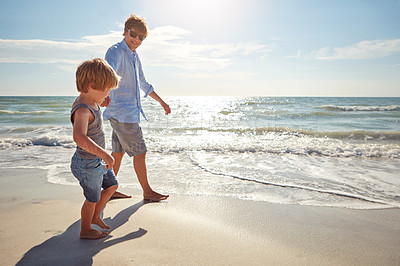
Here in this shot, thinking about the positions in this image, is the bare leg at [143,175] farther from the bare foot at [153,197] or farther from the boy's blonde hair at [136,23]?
the boy's blonde hair at [136,23]

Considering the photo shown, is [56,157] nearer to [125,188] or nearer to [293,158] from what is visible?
[125,188]

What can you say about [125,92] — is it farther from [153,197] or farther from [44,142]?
[44,142]

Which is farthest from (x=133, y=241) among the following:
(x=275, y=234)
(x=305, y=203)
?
(x=305, y=203)

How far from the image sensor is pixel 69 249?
1.86 m

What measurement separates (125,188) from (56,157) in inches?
107

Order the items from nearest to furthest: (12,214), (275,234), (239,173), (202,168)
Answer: (275,234) → (12,214) → (239,173) → (202,168)

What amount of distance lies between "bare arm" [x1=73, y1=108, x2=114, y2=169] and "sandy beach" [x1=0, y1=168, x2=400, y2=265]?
70cm

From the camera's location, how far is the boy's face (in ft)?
8.78

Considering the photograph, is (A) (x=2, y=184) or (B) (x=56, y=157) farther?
(B) (x=56, y=157)

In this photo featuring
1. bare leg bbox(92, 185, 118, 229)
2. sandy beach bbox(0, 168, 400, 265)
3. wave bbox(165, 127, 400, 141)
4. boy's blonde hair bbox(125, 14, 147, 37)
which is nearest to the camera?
sandy beach bbox(0, 168, 400, 265)

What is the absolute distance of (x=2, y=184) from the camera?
11.2ft

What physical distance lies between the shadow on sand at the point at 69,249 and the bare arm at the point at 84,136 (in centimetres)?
66

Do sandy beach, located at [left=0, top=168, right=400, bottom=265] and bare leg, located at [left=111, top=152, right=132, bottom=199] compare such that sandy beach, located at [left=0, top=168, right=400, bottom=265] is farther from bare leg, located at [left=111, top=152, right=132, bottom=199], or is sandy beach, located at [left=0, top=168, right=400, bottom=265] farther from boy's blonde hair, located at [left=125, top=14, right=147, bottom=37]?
boy's blonde hair, located at [left=125, top=14, right=147, bottom=37]

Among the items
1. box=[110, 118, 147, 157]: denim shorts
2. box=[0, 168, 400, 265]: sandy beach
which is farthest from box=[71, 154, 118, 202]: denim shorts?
box=[110, 118, 147, 157]: denim shorts
